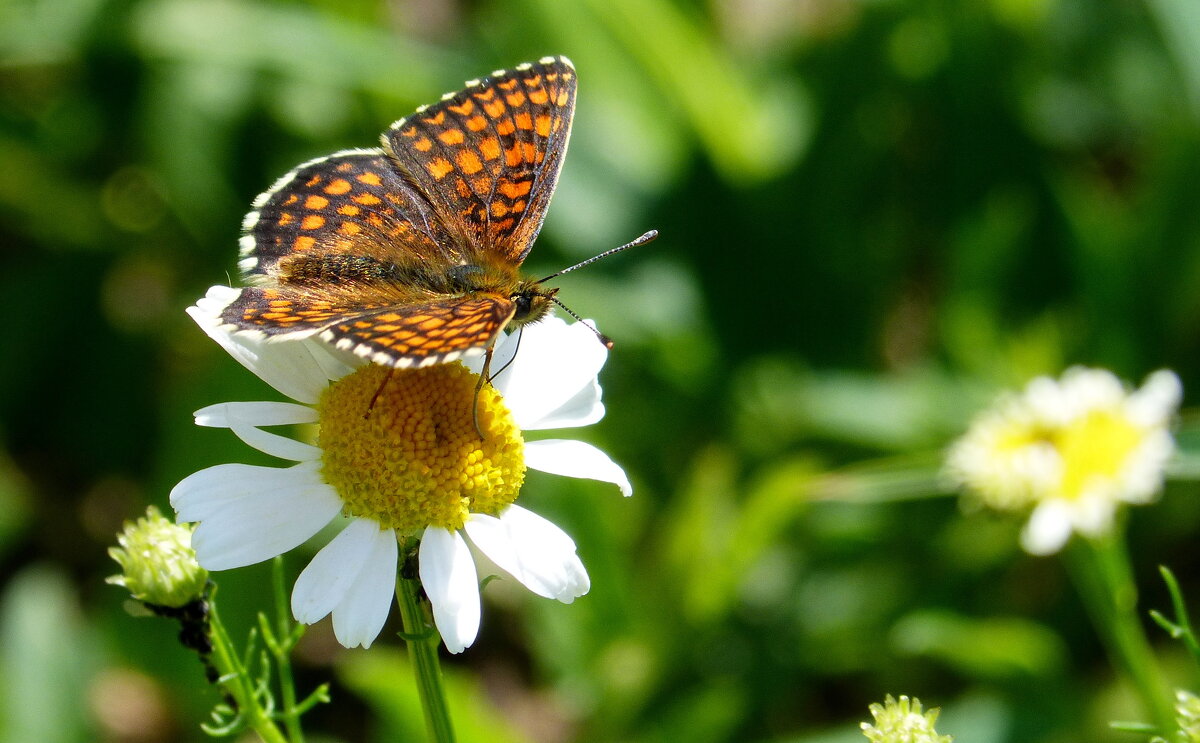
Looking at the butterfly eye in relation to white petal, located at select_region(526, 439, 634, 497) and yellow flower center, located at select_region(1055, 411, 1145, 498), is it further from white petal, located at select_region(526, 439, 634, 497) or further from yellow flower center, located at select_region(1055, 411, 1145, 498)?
yellow flower center, located at select_region(1055, 411, 1145, 498)

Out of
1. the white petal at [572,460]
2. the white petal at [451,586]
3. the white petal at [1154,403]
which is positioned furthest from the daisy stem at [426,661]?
the white petal at [1154,403]

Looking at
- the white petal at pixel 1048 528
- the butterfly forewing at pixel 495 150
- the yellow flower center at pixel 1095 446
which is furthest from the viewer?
the yellow flower center at pixel 1095 446

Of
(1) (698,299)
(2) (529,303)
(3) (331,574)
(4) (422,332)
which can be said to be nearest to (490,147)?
(2) (529,303)

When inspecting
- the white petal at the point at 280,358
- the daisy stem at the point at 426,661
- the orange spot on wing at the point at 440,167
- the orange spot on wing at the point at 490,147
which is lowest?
the daisy stem at the point at 426,661

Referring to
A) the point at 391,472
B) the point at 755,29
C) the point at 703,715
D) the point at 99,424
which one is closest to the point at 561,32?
the point at 755,29

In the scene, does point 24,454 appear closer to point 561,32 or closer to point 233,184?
point 233,184

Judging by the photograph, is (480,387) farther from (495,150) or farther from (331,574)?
(495,150)

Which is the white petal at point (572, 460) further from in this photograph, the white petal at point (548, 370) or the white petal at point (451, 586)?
the white petal at point (451, 586)
